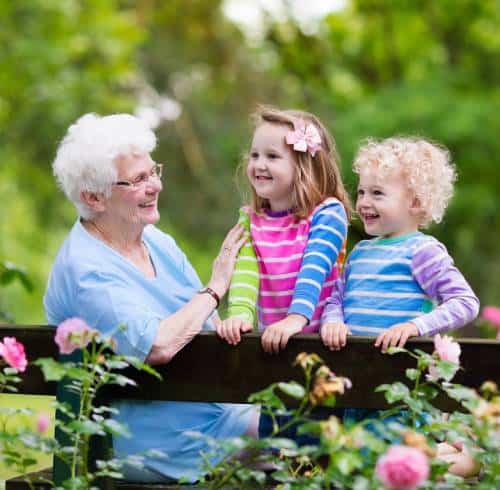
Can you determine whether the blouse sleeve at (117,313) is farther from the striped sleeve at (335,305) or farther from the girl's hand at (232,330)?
the striped sleeve at (335,305)

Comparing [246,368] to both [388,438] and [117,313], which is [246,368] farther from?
[388,438]

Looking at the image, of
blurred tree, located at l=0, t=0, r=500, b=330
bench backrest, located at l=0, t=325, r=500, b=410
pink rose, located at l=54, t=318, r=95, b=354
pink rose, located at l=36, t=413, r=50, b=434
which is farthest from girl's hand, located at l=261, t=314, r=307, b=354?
blurred tree, located at l=0, t=0, r=500, b=330

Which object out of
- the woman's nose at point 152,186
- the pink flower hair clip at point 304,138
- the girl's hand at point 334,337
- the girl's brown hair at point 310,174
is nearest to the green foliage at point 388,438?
the girl's hand at point 334,337

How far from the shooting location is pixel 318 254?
3.42m

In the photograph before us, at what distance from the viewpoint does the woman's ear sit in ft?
12.0

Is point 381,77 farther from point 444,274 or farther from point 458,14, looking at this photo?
point 444,274

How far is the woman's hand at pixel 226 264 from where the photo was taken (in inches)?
139

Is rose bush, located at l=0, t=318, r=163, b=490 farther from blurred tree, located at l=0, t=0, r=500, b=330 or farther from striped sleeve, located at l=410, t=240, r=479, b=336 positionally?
blurred tree, located at l=0, t=0, r=500, b=330

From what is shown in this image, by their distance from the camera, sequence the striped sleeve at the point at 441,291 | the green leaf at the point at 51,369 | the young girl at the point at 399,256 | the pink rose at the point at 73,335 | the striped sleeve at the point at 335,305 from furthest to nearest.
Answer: the striped sleeve at the point at 335,305 < the young girl at the point at 399,256 < the striped sleeve at the point at 441,291 < the pink rose at the point at 73,335 < the green leaf at the point at 51,369

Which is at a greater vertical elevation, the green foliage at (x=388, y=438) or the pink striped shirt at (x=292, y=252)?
the pink striped shirt at (x=292, y=252)

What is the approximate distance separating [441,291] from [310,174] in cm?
62

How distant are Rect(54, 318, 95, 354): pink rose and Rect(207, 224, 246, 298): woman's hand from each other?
79 cm

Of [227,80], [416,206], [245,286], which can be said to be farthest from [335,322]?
[227,80]

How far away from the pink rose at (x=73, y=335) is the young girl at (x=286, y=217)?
77 cm
